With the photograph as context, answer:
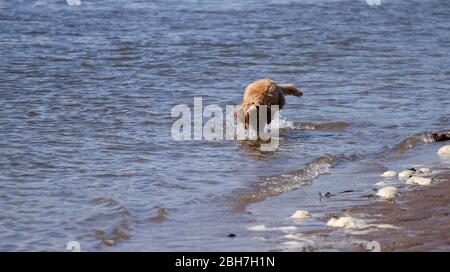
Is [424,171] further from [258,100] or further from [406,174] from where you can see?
[258,100]

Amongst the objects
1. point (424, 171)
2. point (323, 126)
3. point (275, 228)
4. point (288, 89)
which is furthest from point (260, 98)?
point (275, 228)

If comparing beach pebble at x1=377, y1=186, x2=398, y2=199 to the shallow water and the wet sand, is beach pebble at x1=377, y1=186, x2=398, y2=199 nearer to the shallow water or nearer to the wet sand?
the wet sand

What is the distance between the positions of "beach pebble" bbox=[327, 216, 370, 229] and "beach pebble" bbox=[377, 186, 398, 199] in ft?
3.02

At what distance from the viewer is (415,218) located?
23.4ft

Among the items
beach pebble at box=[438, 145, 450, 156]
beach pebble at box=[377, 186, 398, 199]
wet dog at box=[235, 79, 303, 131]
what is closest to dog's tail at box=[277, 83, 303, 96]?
wet dog at box=[235, 79, 303, 131]

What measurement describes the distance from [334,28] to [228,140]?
33.8ft

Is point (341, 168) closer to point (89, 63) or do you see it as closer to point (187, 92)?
point (187, 92)

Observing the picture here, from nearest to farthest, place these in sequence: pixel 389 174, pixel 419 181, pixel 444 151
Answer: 1. pixel 419 181
2. pixel 389 174
3. pixel 444 151

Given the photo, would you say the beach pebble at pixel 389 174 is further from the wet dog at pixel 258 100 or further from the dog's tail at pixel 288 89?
the dog's tail at pixel 288 89

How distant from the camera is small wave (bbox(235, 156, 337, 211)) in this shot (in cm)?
825

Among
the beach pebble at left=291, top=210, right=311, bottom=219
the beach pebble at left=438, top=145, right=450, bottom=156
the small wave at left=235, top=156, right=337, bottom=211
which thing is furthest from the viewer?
the beach pebble at left=438, top=145, right=450, bottom=156

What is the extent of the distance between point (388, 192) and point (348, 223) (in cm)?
109

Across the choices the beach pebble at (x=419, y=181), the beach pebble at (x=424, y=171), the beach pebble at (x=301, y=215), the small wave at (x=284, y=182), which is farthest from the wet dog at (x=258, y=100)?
the beach pebble at (x=301, y=215)

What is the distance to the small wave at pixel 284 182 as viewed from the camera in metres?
8.25
